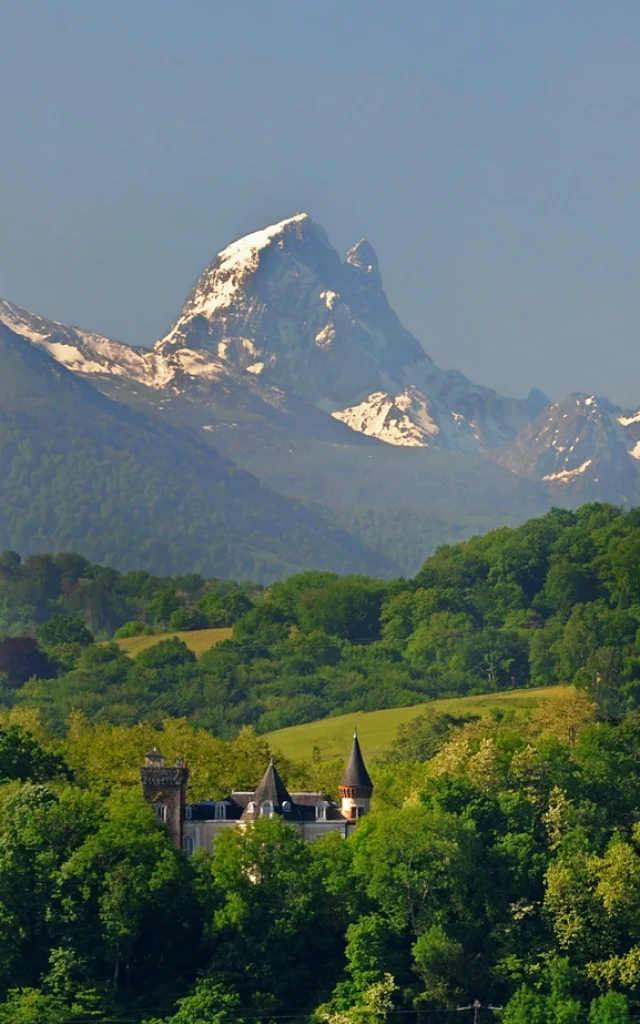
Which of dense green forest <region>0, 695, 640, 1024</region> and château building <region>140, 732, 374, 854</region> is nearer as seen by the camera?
dense green forest <region>0, 695, 640, 1024</region>

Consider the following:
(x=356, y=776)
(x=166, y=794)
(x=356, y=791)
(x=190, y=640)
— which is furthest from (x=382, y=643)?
(x=166, y=794)

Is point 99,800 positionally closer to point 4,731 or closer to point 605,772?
point 4,731

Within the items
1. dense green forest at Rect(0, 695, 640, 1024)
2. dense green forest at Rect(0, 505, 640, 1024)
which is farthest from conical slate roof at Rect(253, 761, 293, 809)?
dense green forest at Rect(0, 695, 640, 1024)

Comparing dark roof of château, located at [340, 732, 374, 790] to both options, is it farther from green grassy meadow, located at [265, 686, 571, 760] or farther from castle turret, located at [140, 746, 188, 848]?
green grassy meadow, located at [265, 686, 571, 760]

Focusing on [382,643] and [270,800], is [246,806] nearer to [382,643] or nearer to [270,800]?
[270,800]

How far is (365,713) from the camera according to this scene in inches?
5812

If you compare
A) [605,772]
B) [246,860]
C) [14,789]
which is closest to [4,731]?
[14,789]

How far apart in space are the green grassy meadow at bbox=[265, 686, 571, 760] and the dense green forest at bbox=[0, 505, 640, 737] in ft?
12.0

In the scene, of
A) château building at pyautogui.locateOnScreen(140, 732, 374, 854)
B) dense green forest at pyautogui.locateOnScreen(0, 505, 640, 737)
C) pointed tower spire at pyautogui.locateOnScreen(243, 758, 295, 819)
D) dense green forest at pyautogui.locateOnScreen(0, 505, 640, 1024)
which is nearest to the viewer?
dense green forest at pyautogui.locateOnScreen(0, 505, 640, 1024)

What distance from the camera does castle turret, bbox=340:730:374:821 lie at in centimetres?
9931

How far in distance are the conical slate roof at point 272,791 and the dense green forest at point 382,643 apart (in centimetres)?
4170

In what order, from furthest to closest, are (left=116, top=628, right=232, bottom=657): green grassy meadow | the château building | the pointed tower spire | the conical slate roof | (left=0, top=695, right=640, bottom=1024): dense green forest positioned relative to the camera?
(left=116, top=628, right=232, bottom=657): green grassy meadow
the conical slate roof
the pointed tower spire
the château building
(left=0, top=695, right=640, bottom=1024): dense green forest

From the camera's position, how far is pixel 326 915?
3415 inches

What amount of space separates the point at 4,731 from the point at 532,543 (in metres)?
91.0
